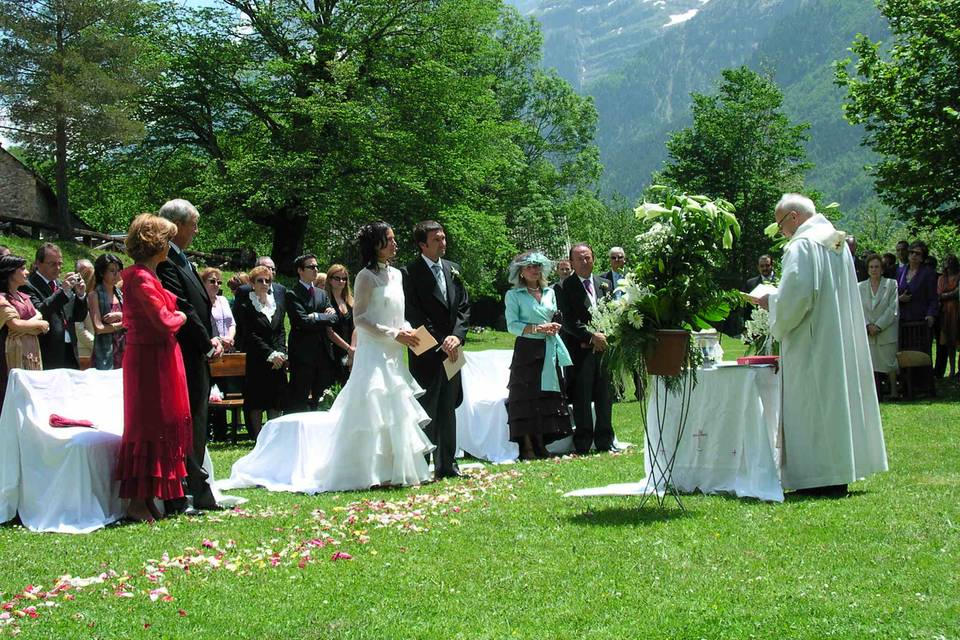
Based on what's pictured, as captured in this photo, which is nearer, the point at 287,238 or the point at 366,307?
the point at 366,307

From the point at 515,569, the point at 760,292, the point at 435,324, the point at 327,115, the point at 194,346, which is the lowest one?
the point at 515,569

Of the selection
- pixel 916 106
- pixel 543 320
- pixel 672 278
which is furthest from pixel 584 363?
pixel 916 106

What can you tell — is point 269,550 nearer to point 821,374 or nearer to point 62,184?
point 821,374

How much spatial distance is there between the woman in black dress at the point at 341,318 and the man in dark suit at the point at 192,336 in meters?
4.82

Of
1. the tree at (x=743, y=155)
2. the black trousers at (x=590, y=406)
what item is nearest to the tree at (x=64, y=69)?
the tree at (x=743, y=155)

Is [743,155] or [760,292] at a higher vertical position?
[743,155]

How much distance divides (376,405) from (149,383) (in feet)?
7.28

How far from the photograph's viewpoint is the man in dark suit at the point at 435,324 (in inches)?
380

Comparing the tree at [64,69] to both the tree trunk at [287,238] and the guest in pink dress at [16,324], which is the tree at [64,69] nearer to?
the tree trunk at [287,238]

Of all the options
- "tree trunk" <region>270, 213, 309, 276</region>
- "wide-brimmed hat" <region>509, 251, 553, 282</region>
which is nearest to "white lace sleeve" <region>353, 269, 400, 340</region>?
"wide-brimmed hat" <region>509, 251, 553, 282</region>

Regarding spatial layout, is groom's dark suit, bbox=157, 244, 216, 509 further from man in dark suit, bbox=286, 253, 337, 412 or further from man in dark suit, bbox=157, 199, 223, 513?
man in dark suit, bbox=286, 253, 337, 412

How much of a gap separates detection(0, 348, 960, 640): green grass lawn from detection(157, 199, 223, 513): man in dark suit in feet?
1.52

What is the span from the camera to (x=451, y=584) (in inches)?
212

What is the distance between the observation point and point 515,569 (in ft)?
18.6
